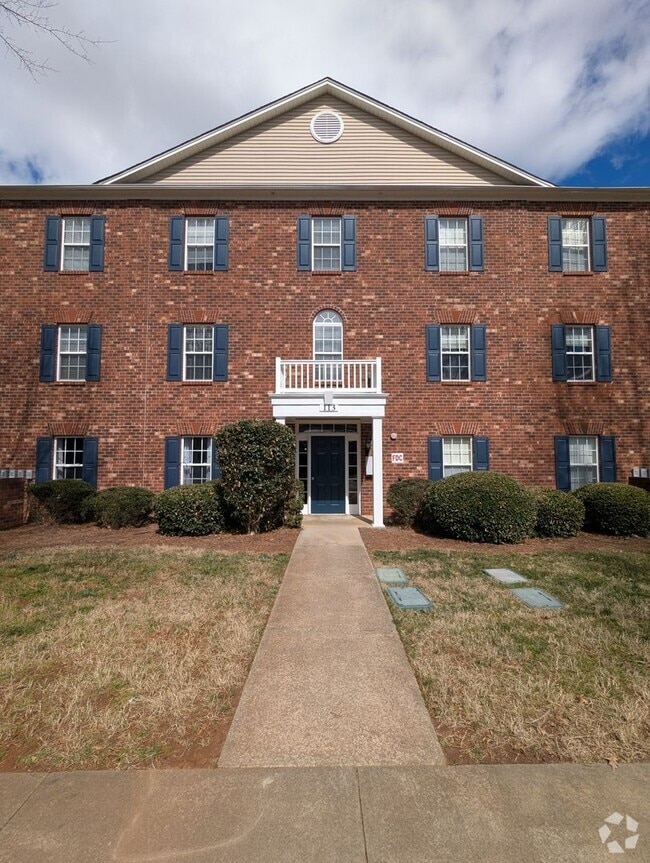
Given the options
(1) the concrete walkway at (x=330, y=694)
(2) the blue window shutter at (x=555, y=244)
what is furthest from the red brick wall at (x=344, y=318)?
(1) the concrete walkway at (x=330, y=694)

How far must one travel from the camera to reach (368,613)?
18.0 ft

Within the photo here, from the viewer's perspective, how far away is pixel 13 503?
1240 cm

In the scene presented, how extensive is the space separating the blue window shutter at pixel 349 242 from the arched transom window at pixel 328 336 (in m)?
1.40

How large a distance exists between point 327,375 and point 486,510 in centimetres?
556

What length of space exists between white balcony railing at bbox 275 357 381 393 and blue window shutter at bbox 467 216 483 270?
165 inches

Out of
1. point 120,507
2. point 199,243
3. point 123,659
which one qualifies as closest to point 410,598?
point 123,659

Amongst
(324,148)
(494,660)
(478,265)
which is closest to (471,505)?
(494,660)

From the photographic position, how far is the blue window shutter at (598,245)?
539 inches

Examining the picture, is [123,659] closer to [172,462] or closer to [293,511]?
[293,511]

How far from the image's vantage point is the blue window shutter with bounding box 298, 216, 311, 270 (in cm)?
1370

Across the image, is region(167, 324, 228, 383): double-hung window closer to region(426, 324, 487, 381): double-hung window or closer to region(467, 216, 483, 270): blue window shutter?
region(426, 324, 487, 381): double-hung window

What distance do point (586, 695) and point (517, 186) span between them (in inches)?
539

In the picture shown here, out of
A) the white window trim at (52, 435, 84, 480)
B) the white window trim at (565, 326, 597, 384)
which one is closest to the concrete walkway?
the white window trim at (52, 435, 84, 480)

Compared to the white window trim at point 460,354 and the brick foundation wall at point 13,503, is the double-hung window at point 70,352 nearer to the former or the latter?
the brick foundation wall at point 13,503
